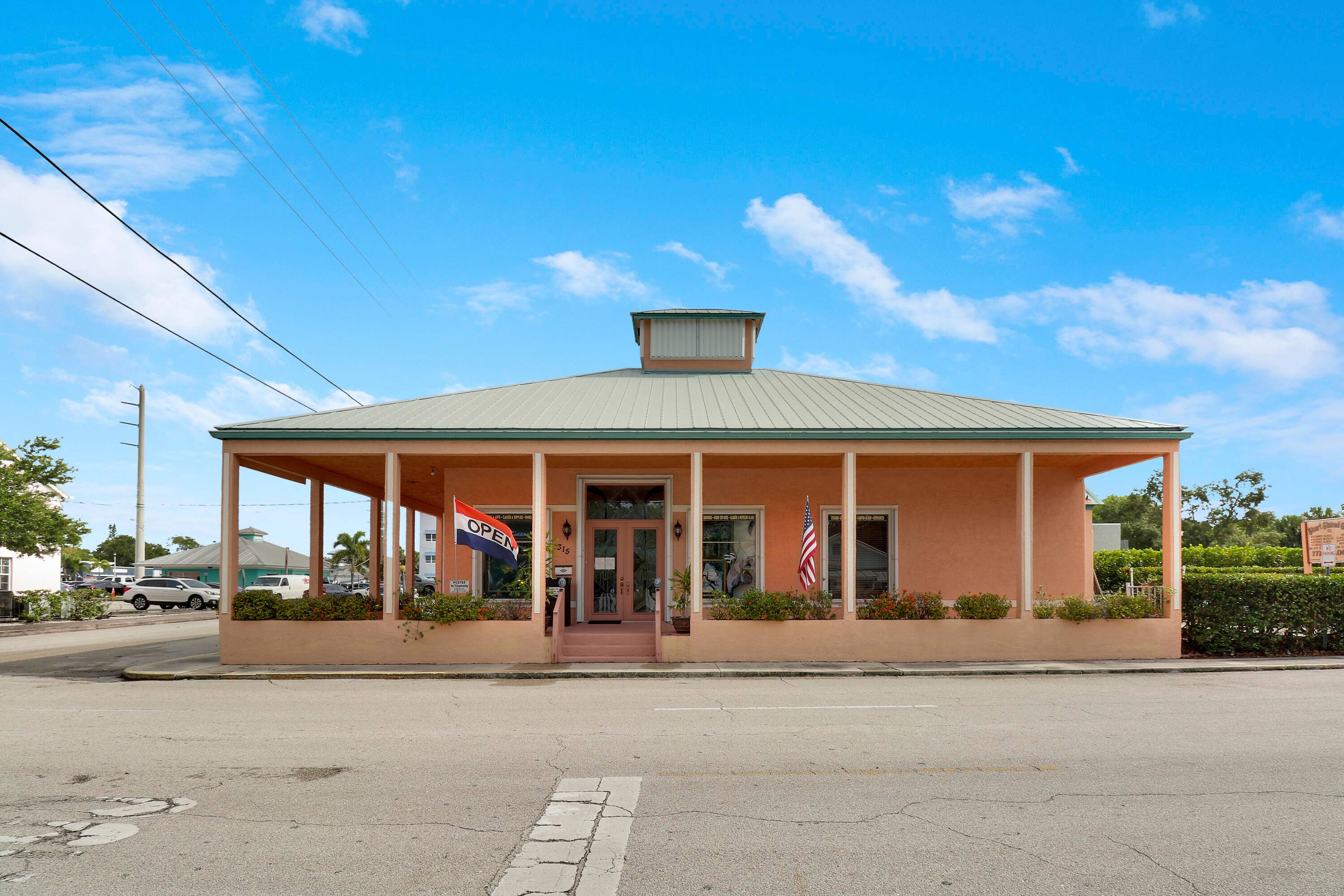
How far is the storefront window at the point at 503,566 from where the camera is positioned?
734 inches

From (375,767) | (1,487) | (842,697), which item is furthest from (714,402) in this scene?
(1,487)

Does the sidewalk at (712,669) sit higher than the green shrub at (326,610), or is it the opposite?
the green shrub at (326,610)

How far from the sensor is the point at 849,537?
52.9 ft

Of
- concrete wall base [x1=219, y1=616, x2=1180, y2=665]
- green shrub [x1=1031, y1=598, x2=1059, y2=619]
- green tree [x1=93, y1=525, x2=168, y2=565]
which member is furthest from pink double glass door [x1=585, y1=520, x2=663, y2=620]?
green tree [x1=93, y1=525, x2=168, y2=565]

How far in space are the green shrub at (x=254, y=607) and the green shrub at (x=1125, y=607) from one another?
15.1m

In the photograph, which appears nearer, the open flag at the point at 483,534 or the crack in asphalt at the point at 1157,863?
the crack in asphalt at the point at 1157,863

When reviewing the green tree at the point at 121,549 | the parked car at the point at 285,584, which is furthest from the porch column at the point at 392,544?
the green tree at the point at 121,549

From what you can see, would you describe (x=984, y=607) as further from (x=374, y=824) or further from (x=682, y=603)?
(x=374, y=824)

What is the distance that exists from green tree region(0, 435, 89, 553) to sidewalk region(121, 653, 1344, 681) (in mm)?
18628

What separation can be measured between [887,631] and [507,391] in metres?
9.87

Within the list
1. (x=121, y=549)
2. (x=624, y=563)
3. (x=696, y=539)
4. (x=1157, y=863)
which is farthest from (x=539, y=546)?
(x=121, y=549)

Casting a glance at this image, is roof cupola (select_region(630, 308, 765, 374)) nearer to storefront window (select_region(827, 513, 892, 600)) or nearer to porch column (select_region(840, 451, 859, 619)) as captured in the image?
storefront window (select_region(827, 513, 892, 600))

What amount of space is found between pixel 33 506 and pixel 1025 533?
3158 centimetres

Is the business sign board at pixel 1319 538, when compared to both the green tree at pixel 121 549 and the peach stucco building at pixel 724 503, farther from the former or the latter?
the green tree at pixel 121 549
